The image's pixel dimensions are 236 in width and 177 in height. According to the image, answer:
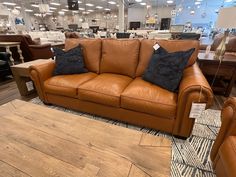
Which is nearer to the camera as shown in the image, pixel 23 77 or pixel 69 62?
pixel 69 62

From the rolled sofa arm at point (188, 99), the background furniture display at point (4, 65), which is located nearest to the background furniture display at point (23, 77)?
the background furniture display at point (4, 65)

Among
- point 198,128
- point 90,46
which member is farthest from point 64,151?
point 90,46

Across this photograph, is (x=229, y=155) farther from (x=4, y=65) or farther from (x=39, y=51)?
(x=39, y=51)

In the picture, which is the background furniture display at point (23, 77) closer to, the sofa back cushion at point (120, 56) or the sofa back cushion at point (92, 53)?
the sofa back cushion at point (92, 53)

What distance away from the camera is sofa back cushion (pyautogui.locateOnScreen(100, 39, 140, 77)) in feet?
6.59

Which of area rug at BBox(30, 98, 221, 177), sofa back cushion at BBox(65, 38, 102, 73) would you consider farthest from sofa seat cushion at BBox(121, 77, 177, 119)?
sofa back cushion at BBox(65, 38, 102, 73)

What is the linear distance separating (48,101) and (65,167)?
5.13ft

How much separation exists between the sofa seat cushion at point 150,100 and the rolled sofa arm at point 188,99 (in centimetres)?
7

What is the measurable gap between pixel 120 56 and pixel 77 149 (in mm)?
1443

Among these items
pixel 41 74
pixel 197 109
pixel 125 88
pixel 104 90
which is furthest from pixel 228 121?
pixel 41 74

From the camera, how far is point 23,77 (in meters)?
2.43

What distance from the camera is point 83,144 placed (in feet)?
2.99

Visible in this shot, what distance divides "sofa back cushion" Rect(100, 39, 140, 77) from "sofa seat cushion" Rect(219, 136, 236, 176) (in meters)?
1.31

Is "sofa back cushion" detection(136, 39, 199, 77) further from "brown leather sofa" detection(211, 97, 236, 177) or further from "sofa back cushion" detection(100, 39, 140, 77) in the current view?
"brown leather sofa" detection(211, 97, 236, 177)
